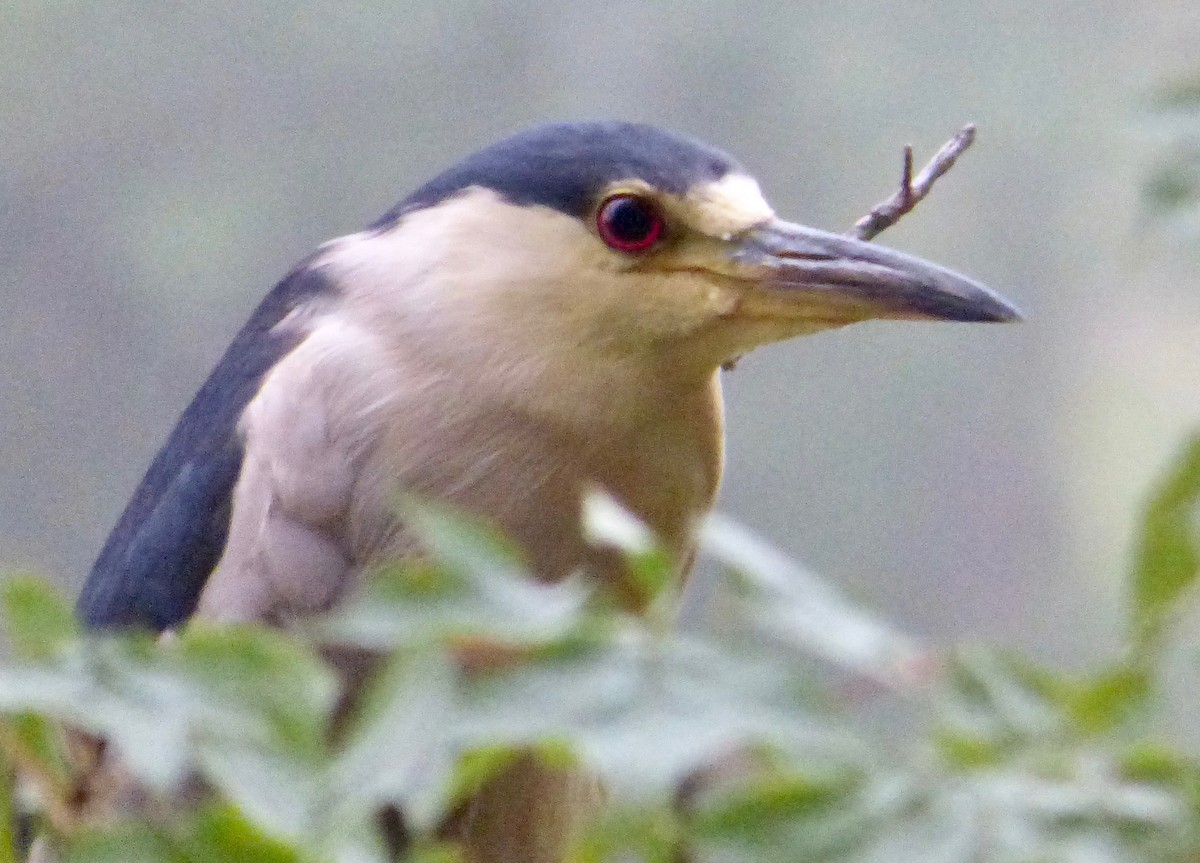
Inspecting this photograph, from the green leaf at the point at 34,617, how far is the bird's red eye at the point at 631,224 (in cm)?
70

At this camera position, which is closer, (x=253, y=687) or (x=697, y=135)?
(x=253, y=687)

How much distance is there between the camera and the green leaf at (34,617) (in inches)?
10.9

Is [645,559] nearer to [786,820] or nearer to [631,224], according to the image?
[786,820]

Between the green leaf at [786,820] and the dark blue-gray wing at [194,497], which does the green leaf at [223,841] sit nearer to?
the green leaf at [786,820]

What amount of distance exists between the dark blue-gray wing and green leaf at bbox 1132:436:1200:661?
0.80 meters

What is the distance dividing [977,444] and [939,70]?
501mm

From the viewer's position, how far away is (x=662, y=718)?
0.24 meters

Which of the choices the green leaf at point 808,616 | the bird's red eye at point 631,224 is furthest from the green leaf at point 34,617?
the bird's red eye at point 631,224

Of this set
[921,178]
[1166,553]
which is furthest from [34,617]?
[921,178]

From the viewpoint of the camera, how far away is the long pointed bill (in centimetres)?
89

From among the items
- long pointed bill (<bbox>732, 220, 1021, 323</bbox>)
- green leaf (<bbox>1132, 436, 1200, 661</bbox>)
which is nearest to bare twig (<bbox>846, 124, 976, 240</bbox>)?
long pointed bill (<bbox>732, 220, 1021, 323</bbox>)

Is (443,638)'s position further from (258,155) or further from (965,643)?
(258,155)

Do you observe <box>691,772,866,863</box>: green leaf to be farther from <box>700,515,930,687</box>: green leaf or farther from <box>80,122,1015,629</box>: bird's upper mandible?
<box>80,122,1015,629</box>: bird's upper mandible

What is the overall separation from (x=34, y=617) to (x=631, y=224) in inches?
28.0
